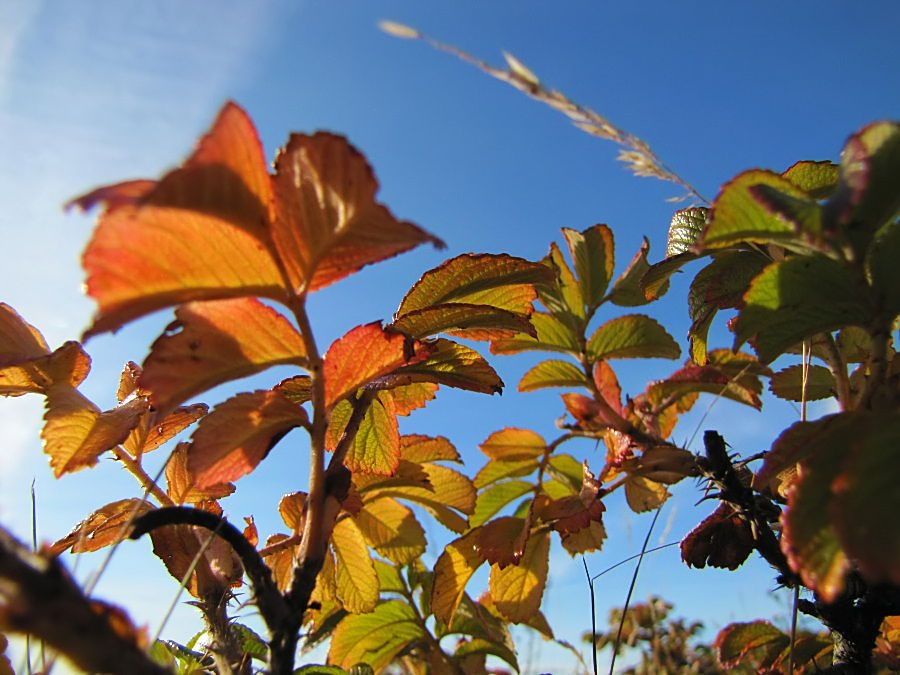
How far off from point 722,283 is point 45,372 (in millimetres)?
1264

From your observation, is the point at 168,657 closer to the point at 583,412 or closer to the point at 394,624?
the point at 394,624

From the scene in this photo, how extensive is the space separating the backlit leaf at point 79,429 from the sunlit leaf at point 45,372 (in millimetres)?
49

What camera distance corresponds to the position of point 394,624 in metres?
1.89

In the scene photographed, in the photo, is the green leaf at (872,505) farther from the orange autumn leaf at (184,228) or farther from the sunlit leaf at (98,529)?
the sunlit leaf at (98,529)

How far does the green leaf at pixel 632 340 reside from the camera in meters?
1.45

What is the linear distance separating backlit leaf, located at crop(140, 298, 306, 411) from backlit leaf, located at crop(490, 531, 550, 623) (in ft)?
2.71

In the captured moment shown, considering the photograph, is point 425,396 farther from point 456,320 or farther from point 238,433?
point 238,433

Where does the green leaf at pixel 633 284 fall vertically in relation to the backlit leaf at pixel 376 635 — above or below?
above

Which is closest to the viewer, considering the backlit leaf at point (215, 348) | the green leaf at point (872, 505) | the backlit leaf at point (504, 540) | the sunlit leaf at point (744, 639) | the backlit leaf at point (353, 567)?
the green leaf at point (872, 505)

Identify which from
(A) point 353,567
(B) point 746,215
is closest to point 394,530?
(A) point 353,567

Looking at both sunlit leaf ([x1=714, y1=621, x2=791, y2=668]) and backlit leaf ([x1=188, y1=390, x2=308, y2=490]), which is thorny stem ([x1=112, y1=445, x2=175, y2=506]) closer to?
backlit leaf ([x1=188, y1=390, x2=308, y2=490])

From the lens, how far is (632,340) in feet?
4.79

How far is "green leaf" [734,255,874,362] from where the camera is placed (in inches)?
35.2

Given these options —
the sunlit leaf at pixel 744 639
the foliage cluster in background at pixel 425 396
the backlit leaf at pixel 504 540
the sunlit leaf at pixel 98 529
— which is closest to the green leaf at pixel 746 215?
the foliage cluster in background at pixel 425 396
